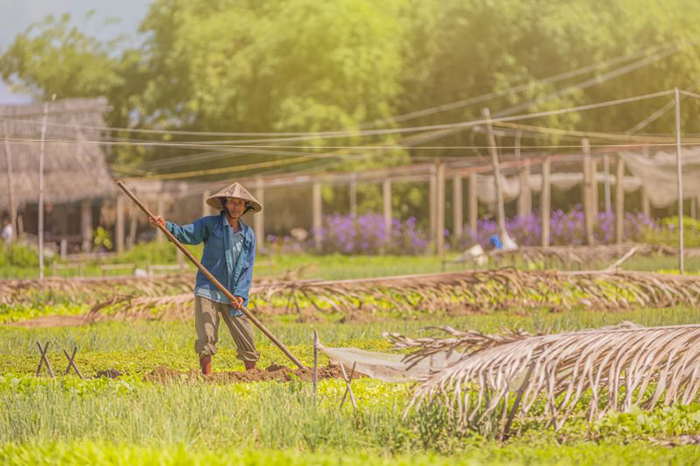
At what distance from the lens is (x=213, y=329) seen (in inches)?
347

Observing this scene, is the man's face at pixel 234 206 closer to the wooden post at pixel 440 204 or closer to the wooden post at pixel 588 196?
the wooden post at pixel 588 196

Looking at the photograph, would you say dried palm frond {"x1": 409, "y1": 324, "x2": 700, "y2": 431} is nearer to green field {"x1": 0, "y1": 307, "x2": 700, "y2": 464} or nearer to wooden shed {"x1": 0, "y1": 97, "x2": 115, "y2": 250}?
green field {"x1": 0, "y1": 307, "x2": 700, "y2": 464}

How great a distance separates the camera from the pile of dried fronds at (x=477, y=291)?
13484 millimetres

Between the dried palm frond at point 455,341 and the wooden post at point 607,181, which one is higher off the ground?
the wooden post at point 607,181

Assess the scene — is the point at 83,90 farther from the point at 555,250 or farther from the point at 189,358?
the point at 189,358

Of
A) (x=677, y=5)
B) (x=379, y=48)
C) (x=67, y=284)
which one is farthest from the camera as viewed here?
(x=677, y=5)

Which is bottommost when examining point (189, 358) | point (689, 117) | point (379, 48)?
point (189, 358)

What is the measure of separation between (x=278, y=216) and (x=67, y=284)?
20.0 m

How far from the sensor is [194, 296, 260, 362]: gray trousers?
28.6 ft

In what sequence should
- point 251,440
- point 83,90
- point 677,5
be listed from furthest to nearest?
point 83,90, point 677,5, point 251,440

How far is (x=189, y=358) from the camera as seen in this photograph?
32.0ft

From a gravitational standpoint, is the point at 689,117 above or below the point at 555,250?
above

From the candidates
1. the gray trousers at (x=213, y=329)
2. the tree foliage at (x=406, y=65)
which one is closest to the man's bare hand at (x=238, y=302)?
the gray trousers at (x=213, y=329)

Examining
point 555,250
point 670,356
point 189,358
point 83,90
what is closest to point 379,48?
point 83,90
